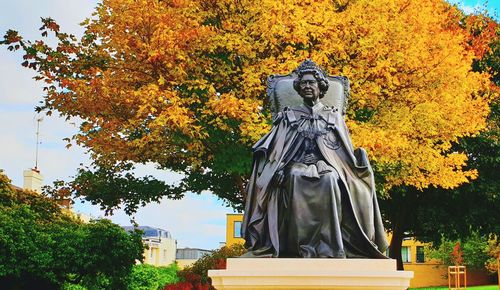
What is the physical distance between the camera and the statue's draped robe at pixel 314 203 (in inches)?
239

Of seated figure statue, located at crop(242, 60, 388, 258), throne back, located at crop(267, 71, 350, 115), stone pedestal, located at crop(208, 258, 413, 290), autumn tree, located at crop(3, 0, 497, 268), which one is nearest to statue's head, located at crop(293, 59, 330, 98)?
seated figure statue, located at crop(242, 60, 388, 258)

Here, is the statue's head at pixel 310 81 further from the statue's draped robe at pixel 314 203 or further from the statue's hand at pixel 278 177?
the statue's hand at pixel 278 177

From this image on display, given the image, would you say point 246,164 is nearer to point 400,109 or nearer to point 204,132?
point 204,132

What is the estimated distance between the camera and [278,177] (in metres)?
6.23

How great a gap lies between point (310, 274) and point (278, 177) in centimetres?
96

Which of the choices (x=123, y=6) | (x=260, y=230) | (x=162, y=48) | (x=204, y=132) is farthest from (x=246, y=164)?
(x=260, y=230)

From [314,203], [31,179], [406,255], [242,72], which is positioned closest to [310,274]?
[314,203]

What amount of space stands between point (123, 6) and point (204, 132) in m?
3.05

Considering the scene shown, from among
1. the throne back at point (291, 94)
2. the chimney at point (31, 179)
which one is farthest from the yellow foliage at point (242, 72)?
the chimney at point (31, 179)

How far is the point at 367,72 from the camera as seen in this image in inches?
551

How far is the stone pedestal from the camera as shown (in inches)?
224

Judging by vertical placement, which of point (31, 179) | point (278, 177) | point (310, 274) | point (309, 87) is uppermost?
point (31, 179)

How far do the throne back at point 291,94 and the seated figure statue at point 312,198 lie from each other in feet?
2.48

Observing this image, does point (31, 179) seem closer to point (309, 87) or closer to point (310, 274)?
point (309, 87)
